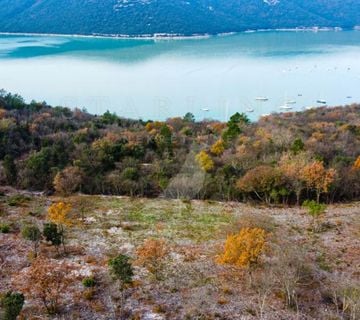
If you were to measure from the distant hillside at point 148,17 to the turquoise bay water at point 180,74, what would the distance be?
6844 mm

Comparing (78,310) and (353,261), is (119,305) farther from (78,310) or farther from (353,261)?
(353,261)

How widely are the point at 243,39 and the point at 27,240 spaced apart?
102 meters

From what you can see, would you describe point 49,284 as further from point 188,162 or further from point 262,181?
point 188,162

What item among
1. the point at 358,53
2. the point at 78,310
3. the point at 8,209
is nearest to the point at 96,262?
the point at 78,310

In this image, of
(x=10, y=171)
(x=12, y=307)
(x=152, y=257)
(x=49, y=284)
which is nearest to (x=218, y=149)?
(x=10, y=171)

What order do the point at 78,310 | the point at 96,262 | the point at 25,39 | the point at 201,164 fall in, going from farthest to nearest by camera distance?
the point at 25,39
the point at 201,164
the point at 96,262
the point at 78,310

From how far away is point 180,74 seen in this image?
70.9m

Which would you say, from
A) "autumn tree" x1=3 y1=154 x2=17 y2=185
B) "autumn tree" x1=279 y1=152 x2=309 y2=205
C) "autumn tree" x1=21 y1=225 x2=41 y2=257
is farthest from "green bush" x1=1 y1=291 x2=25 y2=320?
"autumn tree" x1=279 y1=152 x2=309 y2=205

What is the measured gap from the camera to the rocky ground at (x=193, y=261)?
512 inches

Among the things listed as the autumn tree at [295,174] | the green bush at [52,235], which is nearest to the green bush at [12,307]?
the green bush at [52,235]

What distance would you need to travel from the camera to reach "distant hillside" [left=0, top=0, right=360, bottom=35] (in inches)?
4390

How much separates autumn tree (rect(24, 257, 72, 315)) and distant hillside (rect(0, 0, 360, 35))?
99980 mm

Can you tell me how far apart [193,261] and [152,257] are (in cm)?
182

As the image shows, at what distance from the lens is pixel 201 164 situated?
957 inches
